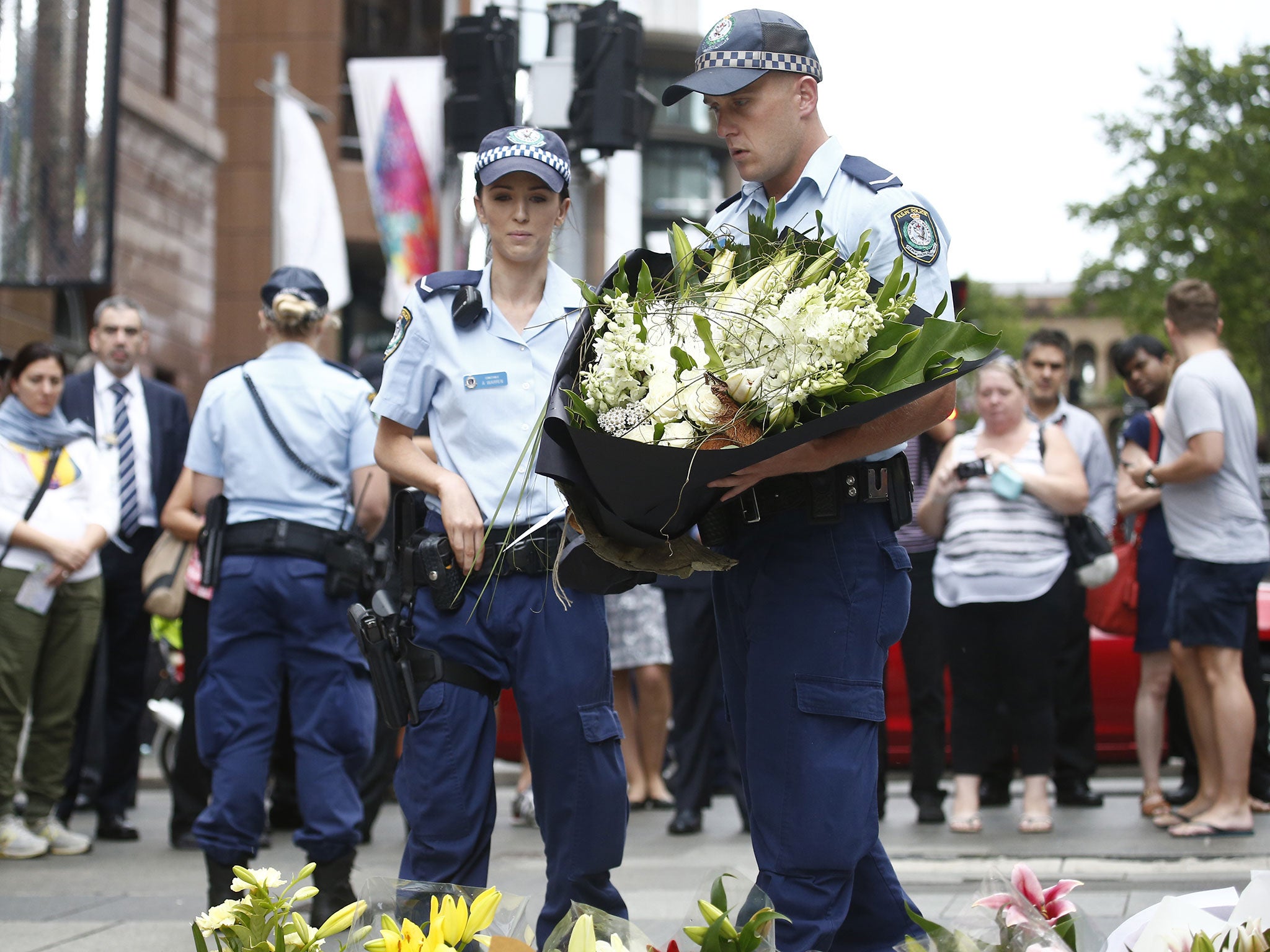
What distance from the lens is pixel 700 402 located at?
2877mm

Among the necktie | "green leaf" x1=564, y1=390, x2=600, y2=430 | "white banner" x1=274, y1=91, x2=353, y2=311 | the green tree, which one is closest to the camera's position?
"green leaf" x1=564, y1=390, x2=600, y2=430

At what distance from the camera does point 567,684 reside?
3.75 metres

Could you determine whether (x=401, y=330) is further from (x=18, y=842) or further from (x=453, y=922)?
(x=18, y=842)

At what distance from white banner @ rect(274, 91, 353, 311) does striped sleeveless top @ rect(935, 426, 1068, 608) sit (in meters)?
7.80

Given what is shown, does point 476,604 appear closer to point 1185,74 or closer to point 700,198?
point 1185,74

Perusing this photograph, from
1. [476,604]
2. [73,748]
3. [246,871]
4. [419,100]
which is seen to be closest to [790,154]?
[476,604]

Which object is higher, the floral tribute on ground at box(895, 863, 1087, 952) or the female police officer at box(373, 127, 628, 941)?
the female police officer at box(373, 127, 628, 941)

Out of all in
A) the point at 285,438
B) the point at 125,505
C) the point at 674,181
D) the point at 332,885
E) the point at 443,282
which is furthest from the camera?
the point at 674,181

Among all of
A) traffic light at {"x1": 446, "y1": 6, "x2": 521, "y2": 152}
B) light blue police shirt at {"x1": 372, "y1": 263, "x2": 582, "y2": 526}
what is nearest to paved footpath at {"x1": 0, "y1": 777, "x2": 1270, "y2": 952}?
light blue police shirt at {"x1": 372, "y1": 263, "x2": 582, "y2": 526}

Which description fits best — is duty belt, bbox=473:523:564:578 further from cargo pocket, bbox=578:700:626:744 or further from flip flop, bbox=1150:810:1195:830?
flip flop, bbox=1150:810:1195:830

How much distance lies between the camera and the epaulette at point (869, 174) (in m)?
3.31

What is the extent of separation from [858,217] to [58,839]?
5.33 metres

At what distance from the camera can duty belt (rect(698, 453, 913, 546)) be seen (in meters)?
3.23

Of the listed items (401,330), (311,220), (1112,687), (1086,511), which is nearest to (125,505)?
(401,330)
